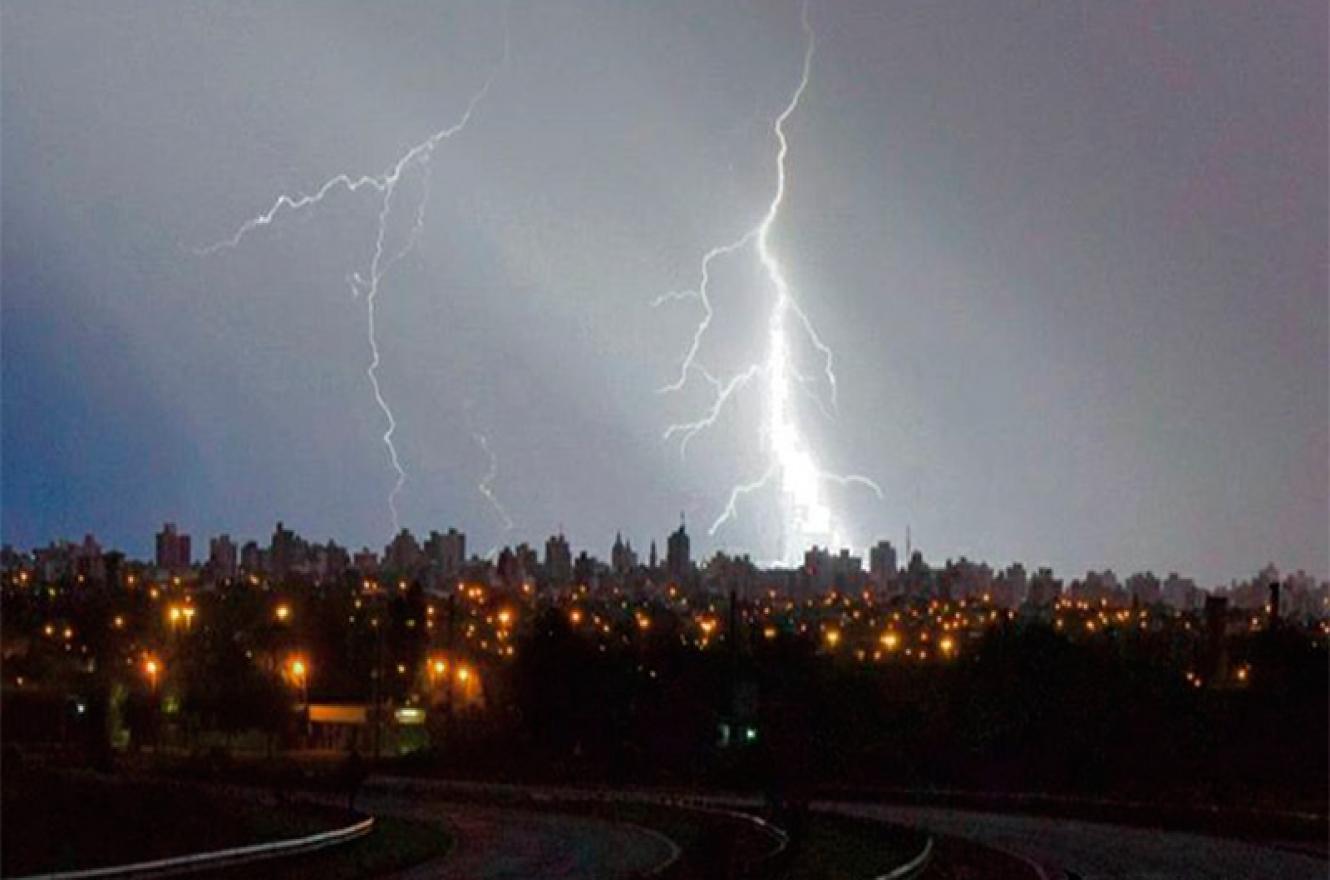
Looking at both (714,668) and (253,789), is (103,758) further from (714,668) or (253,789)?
(714,668)

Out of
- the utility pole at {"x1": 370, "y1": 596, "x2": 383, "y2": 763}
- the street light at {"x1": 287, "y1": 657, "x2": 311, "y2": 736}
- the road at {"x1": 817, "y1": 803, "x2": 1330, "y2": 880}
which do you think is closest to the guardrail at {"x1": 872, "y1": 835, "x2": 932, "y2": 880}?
the road at {"x1": 817, "y1": 803, "x2": 1330, "y2": 880}

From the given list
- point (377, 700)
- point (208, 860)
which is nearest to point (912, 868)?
point (208, 860)

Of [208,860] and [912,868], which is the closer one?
[208,860]

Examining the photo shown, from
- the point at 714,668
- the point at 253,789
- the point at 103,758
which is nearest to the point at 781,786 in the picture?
the point at 253,789

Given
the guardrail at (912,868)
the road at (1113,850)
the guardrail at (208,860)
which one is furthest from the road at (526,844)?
the road at (1113,850)

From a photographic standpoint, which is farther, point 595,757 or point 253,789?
point 595,757

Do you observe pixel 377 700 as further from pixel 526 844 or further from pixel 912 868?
pixel 912 868
